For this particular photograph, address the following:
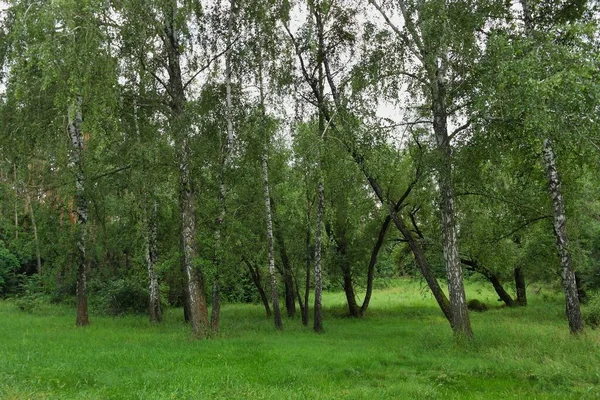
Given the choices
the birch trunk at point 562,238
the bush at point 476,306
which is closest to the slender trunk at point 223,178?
the birch trunk at point 562,238

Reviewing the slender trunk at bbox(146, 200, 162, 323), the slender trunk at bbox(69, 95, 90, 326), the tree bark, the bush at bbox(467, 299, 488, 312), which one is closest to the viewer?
the tree bark

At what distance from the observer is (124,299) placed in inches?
861

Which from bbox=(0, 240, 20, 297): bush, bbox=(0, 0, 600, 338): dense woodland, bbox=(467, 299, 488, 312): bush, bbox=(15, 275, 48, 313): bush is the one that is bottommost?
bbox=(467, 299, 488, 312): bush

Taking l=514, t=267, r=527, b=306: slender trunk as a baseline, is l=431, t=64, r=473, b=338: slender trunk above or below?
above

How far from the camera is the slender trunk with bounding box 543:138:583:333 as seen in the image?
10930mm

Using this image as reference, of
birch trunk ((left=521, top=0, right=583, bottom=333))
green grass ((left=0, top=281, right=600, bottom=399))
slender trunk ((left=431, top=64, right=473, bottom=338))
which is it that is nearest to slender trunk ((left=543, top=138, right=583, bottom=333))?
birch trunk ((left=521, top=0, right=583, bottom=333))

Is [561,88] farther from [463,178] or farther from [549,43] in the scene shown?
[463,178]

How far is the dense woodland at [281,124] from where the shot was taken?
31.8 feet

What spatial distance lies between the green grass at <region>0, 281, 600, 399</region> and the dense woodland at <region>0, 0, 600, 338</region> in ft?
4.94

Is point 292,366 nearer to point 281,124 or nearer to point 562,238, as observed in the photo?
point 562,238

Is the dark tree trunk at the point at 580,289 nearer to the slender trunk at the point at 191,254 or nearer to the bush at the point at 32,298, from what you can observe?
the slender trunk at the point at 191,254

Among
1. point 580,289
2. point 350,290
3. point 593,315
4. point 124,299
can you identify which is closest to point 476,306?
point 580,289

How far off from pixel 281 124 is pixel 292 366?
9.36 metres

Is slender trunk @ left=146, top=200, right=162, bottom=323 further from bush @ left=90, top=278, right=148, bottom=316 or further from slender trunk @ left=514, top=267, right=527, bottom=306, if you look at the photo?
slender trunk @ left=514, top=267, right=527, bottom=306
